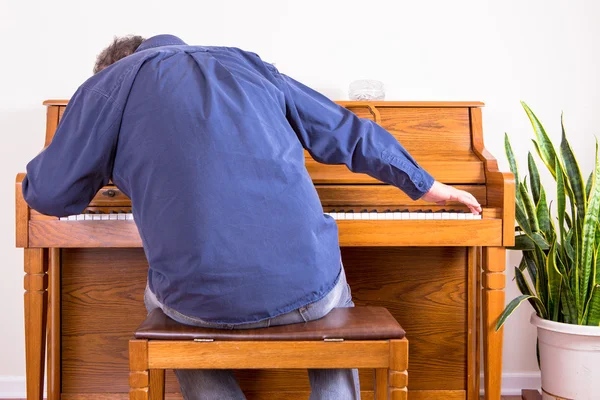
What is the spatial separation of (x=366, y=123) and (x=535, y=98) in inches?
58.0

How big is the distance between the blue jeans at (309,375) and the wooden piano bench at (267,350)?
3cm

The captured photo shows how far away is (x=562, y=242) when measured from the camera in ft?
7.60

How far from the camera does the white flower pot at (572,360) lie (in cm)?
220

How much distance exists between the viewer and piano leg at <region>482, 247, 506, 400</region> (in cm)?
197

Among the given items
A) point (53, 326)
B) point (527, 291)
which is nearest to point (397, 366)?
point (527, 291)

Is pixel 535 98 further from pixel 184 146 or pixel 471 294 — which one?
pixel 184 146

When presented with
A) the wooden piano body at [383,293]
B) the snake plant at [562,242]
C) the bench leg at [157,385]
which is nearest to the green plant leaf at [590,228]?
the snake plant at [562,242]

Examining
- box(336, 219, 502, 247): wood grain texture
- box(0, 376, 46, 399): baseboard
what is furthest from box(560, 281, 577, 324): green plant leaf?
box(0, 376, 46, 399): baseboard

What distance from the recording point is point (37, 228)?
194 cm

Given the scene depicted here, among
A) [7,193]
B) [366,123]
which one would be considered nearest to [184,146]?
[366,123]

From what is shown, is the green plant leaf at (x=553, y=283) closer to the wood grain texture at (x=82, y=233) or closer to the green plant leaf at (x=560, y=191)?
the green plant leaf at (x=560, y=191)

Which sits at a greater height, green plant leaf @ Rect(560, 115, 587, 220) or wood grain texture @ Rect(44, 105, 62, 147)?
wood grain texture @ Rect(44, 105, 62, 147)

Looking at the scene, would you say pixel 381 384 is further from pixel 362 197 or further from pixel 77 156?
pixel 77 156

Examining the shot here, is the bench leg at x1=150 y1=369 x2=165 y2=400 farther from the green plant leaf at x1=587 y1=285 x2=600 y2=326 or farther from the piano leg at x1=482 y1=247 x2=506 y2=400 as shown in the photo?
the green plant leaf at x1=587 y1=285 x2=600 y2=326
